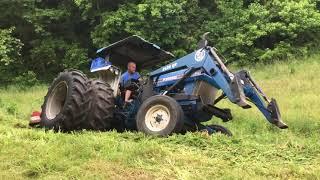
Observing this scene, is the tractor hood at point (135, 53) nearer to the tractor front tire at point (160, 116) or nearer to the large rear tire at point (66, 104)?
the large rear tire at point (66, 104)

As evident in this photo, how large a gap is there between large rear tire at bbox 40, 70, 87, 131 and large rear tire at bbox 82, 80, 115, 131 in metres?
0.12

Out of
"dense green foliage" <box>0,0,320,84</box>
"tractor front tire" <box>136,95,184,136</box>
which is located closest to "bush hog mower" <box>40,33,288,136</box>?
"tractor front tire" <box>136,95,184,136</box>

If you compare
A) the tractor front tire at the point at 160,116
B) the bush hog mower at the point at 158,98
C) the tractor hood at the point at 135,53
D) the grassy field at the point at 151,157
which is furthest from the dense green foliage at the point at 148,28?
the grassy field at the point at 151,157

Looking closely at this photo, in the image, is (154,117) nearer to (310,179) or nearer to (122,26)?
(310,179)

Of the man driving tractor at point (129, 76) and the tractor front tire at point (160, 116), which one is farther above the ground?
the man driving tractor at point (129, 76)

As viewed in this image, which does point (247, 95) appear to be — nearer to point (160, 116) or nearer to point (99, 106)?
point (160, 116)

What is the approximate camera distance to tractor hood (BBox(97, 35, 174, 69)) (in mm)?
11344

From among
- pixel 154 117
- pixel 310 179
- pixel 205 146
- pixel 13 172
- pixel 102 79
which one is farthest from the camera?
pixel 102 79

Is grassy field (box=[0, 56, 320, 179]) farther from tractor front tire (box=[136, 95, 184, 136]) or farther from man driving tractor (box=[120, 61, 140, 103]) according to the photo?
man driving tractor (box=[120, 61, 140, 103])

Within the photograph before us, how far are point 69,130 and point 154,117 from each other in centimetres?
162

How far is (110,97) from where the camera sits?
1040 centimetres

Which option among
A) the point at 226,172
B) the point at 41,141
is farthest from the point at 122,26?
the point at 226,172

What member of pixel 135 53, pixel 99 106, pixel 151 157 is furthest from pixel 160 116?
pixel 135 53

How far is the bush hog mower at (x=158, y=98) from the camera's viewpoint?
9344 millimetres
